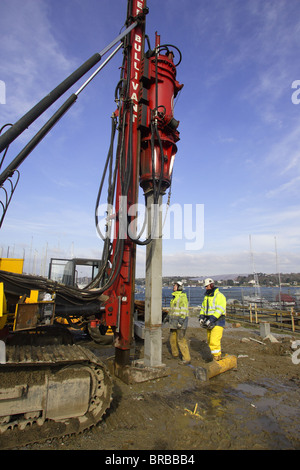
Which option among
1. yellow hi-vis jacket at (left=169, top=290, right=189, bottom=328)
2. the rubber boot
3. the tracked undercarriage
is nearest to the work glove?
yellow hi-vis jacket at (left=169, top=290, right=189, bottom=328)

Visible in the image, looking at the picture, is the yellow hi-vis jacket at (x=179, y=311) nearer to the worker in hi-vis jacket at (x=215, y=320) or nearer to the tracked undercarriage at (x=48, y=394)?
the worker in hi-vis jacket at (x=215, y=320)

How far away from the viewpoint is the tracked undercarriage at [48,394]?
382cm

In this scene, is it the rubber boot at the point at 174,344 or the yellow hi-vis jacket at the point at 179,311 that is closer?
the yellow hi-vis jacket at the point at 179,311

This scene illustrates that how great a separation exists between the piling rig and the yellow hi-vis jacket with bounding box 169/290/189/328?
208 cm

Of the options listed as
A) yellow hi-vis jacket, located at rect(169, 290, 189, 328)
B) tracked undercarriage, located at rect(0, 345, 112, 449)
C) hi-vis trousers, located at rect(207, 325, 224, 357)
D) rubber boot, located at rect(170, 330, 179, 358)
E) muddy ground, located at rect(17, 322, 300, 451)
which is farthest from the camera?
rubber boot, located at rect(170, 330, 179, 358)

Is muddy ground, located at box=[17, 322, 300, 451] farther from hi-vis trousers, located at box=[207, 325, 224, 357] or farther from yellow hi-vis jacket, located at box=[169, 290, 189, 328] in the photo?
yellow hi-vis jacket, located at box=[169, 290, 189, 328]

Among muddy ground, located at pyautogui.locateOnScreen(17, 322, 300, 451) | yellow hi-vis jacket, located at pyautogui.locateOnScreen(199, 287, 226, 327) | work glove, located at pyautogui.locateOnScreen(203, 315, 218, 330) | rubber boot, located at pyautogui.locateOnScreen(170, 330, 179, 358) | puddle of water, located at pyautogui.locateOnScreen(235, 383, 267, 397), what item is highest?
yellow hi-vis jacket, located at pyautogui.locateOnScreen(199, 287, 226, 327)

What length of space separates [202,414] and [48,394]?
8.24 feet

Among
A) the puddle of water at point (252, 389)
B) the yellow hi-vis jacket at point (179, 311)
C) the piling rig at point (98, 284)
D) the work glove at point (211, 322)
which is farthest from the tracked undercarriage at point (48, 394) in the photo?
the yellow hi-vis jacket at point (179, 311)

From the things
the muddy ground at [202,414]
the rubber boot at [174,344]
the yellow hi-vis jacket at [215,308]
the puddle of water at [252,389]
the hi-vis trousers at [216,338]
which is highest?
the yellow hi-vis jacket at [215,308]

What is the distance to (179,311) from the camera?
805cm

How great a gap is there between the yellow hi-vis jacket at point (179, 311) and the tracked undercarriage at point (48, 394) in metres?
3.87

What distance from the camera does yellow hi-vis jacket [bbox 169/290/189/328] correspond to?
7902 millimetres
